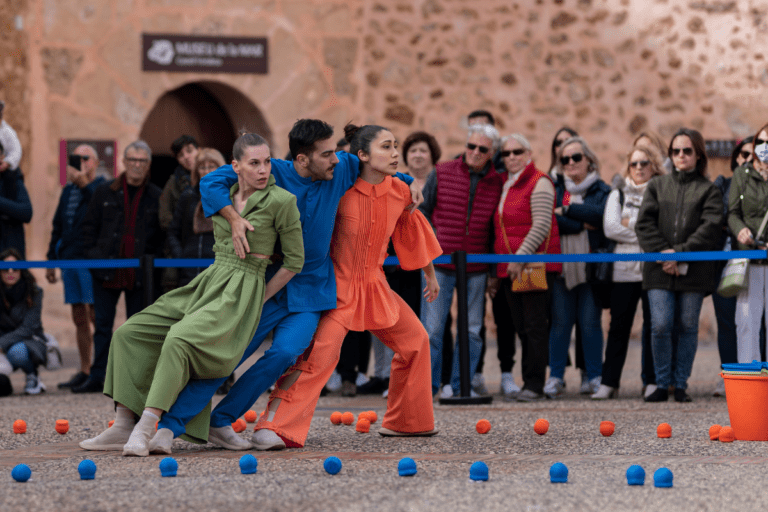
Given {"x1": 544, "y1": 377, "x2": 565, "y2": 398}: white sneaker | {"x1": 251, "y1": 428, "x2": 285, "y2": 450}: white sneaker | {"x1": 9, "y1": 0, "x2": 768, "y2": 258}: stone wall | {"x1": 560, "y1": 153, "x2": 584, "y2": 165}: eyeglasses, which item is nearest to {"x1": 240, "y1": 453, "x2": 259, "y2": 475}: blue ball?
{"x1": 251, "y1": 428, "x2": 285, "y2": 450}: white sneaker

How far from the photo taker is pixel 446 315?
7.17m

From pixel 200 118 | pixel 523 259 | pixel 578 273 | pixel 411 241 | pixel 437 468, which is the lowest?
pixel 437 468

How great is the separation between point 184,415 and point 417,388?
4.06ft

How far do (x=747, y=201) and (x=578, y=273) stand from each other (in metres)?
1.21

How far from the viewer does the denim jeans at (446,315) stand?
278 inches

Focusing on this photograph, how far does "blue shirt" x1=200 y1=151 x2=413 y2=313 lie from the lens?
15.8 feet

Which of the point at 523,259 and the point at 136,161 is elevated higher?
the point at 136,161

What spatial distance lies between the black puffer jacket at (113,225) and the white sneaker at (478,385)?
102 inches

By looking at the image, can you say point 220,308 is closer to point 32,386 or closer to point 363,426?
point 363,426

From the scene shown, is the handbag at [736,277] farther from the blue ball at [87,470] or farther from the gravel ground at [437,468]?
the blue ball at [87,470]

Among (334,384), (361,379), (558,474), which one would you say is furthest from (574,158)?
(558,474)

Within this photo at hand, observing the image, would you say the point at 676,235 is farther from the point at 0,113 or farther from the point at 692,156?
the point at 0,113

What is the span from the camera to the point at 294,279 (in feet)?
15.8

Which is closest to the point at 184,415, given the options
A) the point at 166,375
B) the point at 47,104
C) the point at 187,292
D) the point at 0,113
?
the point at 166,375
